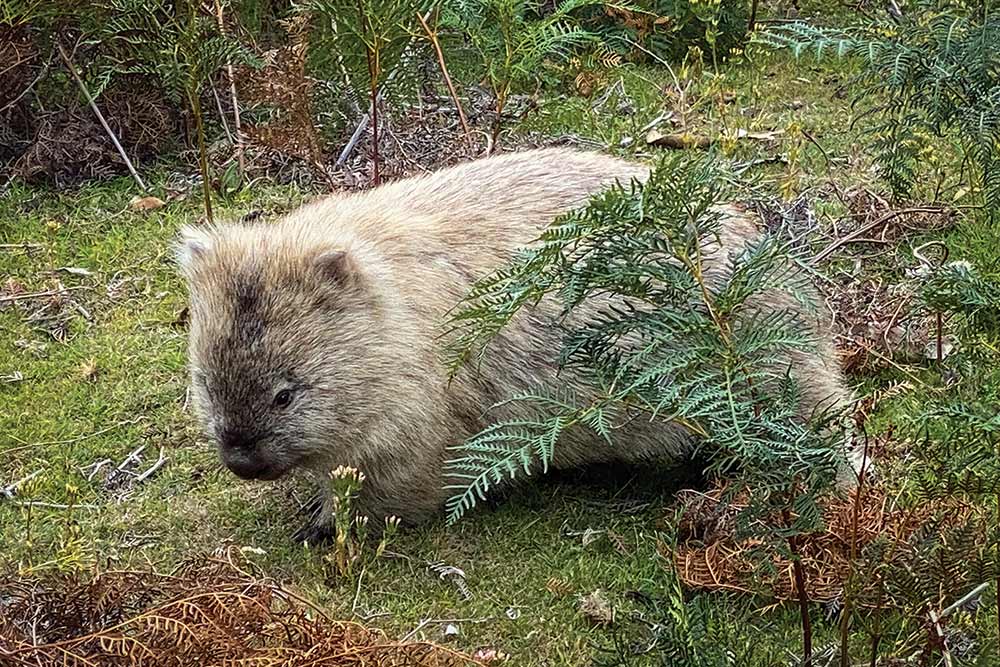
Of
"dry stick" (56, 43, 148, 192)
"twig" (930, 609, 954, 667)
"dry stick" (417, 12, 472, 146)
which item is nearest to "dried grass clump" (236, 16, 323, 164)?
"dry stick" (417, 12, 472, 146)

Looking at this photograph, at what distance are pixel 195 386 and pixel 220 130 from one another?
3.52 m

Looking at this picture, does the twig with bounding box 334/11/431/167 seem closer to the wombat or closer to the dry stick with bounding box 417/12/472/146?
the dry stick with bounding box 417/12/472/146

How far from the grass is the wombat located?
0.23m

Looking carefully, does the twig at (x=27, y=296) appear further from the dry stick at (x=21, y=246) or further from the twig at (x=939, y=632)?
the twig at (x=939, y=632)

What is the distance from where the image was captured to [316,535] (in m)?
5.22

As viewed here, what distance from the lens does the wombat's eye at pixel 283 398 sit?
4.85 meters

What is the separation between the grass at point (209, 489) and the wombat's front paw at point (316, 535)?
52mm

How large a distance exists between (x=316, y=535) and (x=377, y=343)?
78 cm

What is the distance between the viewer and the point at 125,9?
6.66m

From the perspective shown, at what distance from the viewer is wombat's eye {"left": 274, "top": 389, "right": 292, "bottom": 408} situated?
191 inches

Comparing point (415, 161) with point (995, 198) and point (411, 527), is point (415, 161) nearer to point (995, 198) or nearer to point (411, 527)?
point (411, 527)

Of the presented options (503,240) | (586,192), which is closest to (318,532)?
(503,240)

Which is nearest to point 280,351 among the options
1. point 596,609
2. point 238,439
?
point 238,439

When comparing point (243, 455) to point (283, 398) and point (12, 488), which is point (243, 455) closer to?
point (283, 398)
